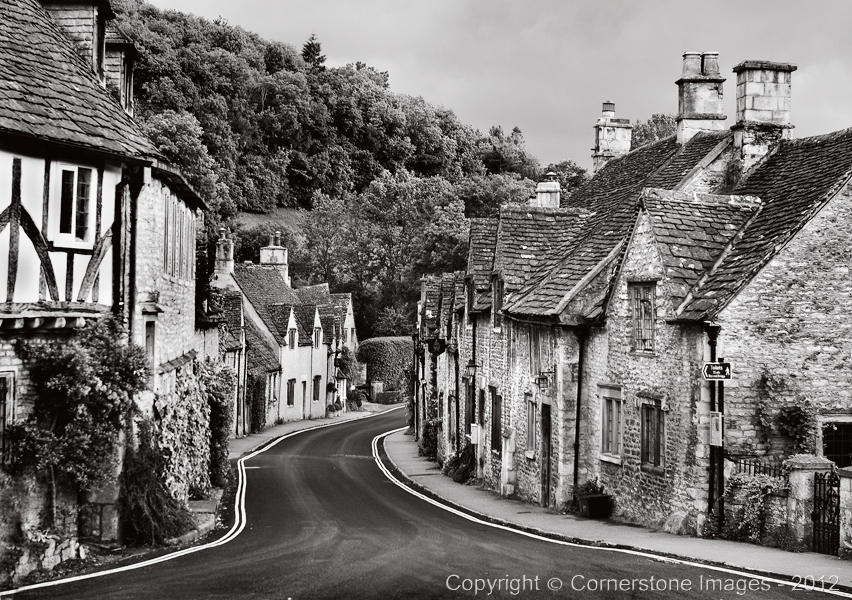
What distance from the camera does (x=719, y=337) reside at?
671 inches

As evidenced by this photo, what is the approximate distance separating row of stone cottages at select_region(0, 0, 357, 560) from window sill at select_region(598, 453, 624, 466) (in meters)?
Answer: 9.14

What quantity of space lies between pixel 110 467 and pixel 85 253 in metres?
3.56

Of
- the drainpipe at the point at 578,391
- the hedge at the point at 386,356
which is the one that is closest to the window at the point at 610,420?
the drainpipe at the point at 578,391

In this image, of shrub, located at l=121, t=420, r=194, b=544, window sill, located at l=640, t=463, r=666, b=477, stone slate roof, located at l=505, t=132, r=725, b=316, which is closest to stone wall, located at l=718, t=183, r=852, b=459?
window sill, located at l=640, t=463, r=666, b=477

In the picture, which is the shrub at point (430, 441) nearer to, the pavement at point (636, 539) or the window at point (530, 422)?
the pavement at point (636, 539)

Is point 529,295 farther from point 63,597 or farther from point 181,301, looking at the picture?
point 63,597

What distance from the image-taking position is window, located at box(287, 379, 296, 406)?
2249 inches

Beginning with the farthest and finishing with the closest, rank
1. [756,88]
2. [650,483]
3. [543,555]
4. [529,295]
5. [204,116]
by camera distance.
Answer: [204,116] < [529,295] < [756,88] < [650,483] < [543,555]

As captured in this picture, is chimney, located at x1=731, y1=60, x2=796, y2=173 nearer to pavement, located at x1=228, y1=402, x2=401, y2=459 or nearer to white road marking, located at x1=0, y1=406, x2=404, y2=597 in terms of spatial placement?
white road marking, located at x1=0, y1=406, x2=404, y2=597

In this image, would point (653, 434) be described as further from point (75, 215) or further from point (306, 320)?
point (306, 320)

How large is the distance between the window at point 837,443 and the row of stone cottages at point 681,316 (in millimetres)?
36

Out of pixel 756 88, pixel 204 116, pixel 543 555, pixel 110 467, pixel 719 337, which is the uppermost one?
pixel 204 116

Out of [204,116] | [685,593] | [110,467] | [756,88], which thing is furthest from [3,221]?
[204,116]

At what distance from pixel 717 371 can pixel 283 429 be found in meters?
38.8
